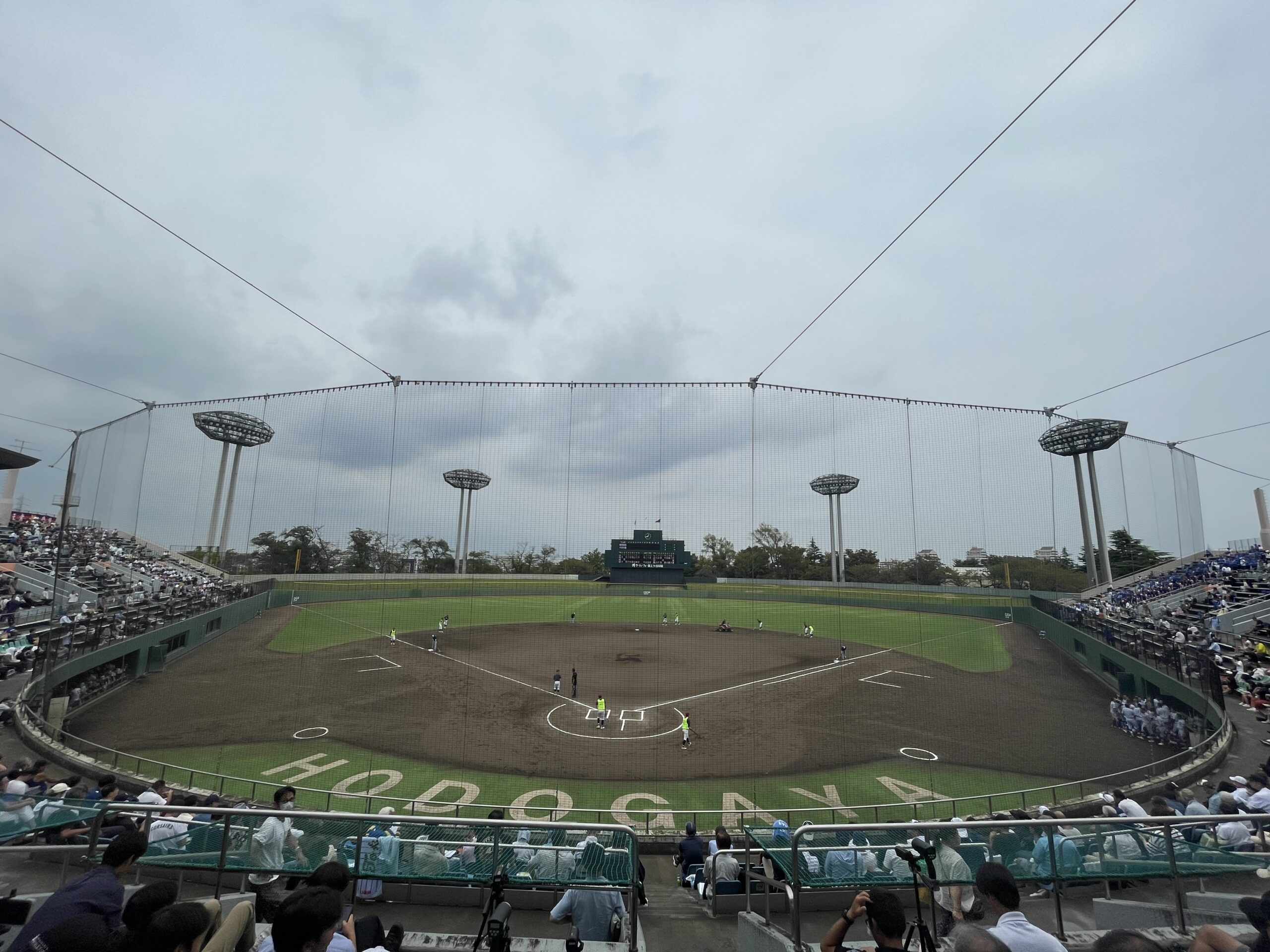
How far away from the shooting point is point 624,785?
1353cm

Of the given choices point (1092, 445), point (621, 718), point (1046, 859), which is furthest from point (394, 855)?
point (1092, 445)

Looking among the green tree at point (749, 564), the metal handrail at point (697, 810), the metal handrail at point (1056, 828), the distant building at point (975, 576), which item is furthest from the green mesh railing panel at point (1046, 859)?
the green tree at point (749, 564)

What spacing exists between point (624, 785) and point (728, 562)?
12614 mm

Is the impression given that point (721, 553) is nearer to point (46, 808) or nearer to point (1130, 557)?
point (46, 808)

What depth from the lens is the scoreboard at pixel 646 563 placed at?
4581cm

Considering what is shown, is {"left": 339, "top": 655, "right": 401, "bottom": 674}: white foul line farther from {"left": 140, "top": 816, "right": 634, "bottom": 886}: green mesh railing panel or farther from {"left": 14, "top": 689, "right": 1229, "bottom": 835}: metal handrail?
{"left": 140, "top": 816, "right": 634, "bottom": 886}: green mesh railing panel

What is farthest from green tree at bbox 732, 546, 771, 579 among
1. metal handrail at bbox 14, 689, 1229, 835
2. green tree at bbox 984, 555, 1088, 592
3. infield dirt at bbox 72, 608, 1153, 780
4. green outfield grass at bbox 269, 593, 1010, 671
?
metal handrail at bbox 14, 689, 1229, 835

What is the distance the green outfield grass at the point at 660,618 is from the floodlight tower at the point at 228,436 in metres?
5.32

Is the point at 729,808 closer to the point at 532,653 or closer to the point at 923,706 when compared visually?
the point at 923,706

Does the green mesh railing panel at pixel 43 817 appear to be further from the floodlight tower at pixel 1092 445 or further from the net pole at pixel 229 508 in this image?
the floodlight tower at pixel 1092 445

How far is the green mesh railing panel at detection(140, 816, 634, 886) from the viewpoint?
161 inches

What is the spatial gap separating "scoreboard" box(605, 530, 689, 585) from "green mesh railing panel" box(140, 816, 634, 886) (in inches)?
1613

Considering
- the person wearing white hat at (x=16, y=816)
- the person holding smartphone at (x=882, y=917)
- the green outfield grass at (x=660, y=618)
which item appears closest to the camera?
the person holding smartphone at (x=882, y=917)

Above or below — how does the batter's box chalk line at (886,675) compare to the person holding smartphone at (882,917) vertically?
below
